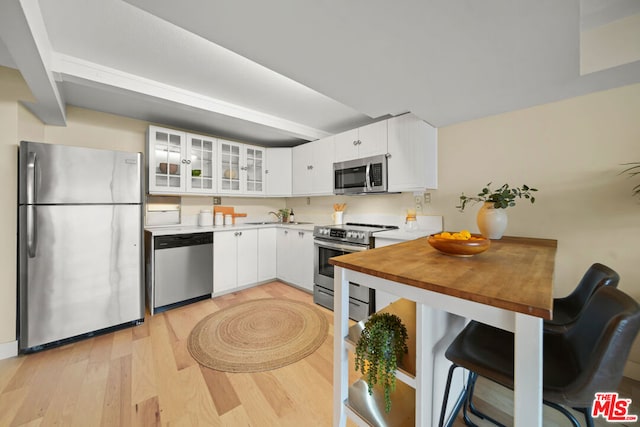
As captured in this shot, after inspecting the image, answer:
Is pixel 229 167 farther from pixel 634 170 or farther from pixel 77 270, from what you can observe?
pixel 634 170

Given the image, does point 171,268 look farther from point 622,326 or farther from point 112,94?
point 622,326

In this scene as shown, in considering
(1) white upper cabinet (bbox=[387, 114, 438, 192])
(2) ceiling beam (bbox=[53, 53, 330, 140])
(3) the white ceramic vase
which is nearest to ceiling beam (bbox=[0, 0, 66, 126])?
(2) ceiling beam (bbox=[53, 53, 330, 140])

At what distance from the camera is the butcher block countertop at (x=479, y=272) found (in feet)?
2.32

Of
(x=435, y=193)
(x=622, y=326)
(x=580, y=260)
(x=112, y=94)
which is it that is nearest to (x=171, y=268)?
(x=112, y=94)

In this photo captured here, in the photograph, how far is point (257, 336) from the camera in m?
2.14

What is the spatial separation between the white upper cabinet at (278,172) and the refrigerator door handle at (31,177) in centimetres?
240

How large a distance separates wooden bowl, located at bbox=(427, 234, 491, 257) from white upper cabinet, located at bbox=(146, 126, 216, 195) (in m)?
2.97

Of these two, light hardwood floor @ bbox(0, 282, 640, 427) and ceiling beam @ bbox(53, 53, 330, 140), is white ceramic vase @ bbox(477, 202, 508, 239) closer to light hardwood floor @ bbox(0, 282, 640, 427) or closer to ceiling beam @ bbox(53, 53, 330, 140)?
light hardwood floor @ bbox(0, 282, 640, 427)

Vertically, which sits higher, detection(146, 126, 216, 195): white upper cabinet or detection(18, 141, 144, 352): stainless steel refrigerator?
detection(146, 126, 216, 195): white upper cabinet

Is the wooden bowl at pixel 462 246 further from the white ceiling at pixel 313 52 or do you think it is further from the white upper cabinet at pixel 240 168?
the white upper cabinet at pixel 240 168

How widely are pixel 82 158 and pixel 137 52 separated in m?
1.07

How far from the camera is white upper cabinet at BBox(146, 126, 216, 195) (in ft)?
9.19

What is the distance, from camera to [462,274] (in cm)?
94

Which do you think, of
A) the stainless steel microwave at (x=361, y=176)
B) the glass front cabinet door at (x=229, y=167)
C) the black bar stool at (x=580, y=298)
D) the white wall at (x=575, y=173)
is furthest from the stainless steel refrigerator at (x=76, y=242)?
the white wall at (x=575, y=173)
